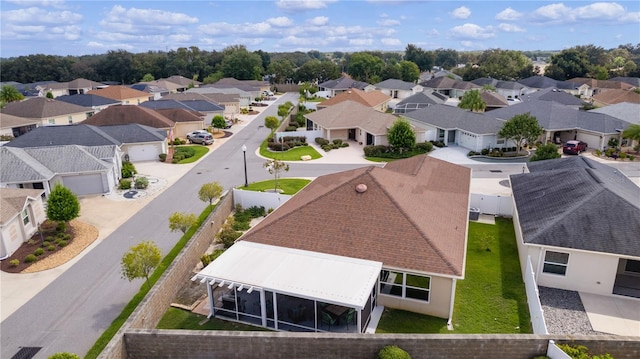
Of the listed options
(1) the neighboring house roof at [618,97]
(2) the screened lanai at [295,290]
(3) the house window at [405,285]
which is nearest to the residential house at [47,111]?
(2) the screened lanai at [295,290]

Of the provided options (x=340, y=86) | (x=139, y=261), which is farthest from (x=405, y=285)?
(x=340, y=86)

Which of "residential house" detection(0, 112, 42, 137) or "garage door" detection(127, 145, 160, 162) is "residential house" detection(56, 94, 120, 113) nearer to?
"residential house" detection(0, 112, 42, 137)

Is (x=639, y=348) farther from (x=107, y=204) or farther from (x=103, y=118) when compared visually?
(x=103, y=118)

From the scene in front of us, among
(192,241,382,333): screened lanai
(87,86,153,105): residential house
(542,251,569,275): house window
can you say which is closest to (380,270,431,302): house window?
(192,241,382,333): screened lanai

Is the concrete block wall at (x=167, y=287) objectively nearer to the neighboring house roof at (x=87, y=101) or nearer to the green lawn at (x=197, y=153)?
the green lawn at (x=197, y=153)

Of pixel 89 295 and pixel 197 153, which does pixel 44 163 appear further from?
pixel 89 295
